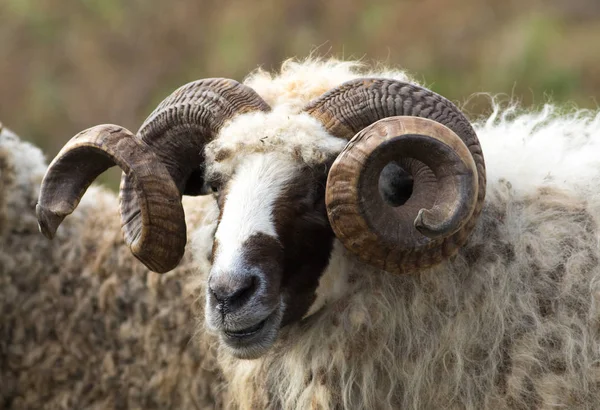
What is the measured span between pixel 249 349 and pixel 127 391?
75.6 inches

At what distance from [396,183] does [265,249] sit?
2.12 feet

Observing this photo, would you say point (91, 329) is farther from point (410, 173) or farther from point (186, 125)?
point (410, 173)

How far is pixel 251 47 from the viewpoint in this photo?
13594mm

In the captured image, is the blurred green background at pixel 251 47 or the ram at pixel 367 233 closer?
the ram at pixel 367 233

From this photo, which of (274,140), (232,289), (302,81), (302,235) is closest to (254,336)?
(232,289)

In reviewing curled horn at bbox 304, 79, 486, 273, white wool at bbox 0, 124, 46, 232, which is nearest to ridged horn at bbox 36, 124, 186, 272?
curled horn at bbox 304, 79, 486, 273

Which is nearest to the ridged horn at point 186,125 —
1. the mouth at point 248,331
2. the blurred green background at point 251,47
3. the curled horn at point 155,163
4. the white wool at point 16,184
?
the curled horn at point 155,163

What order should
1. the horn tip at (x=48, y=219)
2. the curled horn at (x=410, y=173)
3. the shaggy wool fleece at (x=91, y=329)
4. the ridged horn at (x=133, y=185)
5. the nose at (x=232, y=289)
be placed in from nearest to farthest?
the curled horn at (x=410, y=173) → the nose at (x=232, y=289) → the ridged horn at (x=133, y=185) → the horn tip at (x=48, y=219) → the shaggy wool fleece at (x=91, y=329)

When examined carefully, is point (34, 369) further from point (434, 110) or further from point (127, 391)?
point (434, 110)

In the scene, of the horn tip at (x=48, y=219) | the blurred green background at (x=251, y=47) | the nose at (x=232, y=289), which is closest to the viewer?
the nose at (x=232, y=289)

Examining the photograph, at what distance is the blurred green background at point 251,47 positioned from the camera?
12.3 m

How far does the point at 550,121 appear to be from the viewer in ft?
15.6

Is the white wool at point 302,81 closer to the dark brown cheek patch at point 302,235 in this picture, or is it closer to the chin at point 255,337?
the dark brown cheek patch at point 302,235

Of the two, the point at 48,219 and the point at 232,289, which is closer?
the point at 232,289
